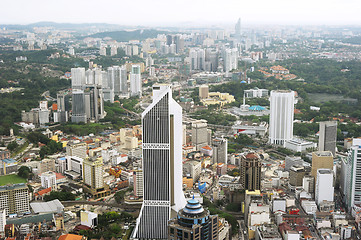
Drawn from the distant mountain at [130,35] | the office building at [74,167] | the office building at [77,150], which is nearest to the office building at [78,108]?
the office building at [77,150]

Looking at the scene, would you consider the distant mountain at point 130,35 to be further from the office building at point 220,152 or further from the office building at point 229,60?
the office building at point 220,152

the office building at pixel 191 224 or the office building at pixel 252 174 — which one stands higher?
the office building at pixel 191 224

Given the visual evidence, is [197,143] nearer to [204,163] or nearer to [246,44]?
[204,163]

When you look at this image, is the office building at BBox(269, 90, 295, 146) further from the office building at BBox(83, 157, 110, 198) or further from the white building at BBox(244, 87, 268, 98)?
the white building at BBox(244, 87, 268, 98)

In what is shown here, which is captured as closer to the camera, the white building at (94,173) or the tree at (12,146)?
the white building at (94,173)

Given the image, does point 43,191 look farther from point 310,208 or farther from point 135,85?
point 135,85

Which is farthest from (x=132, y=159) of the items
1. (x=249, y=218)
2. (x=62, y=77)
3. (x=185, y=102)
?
(x=62, y=77)

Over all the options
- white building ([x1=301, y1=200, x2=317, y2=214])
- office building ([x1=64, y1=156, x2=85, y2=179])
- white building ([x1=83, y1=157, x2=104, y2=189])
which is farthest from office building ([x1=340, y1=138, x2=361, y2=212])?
office building ([x1=64, y1=156, x2=85, y2=179])
